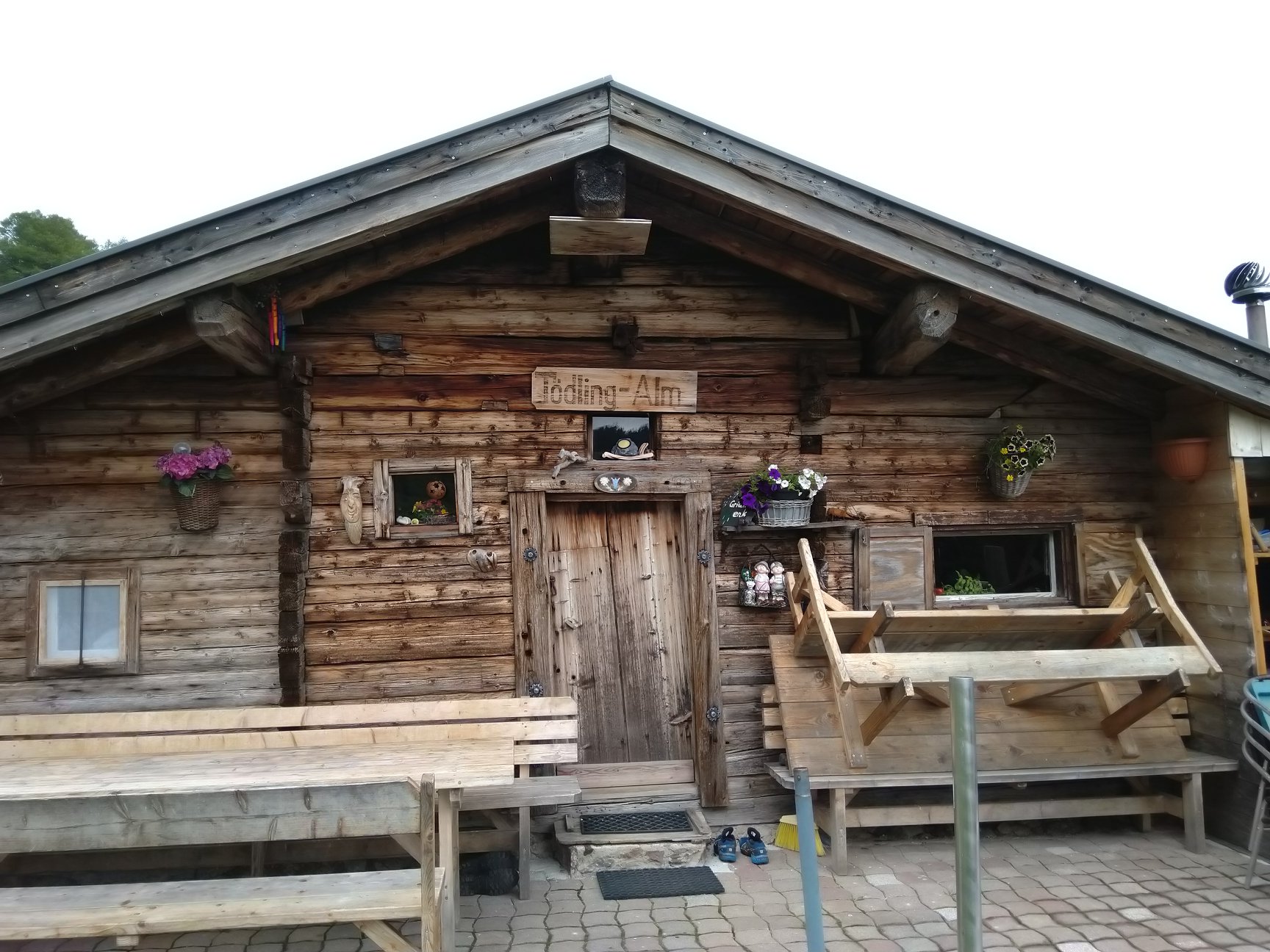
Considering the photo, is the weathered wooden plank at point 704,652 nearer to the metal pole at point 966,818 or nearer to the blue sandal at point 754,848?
the blue sandal at point 754,848

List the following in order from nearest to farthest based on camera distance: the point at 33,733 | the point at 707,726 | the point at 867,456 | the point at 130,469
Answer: the point at 33,733 → the point at 130,469 → the point at 707,726 → the point at 867,456

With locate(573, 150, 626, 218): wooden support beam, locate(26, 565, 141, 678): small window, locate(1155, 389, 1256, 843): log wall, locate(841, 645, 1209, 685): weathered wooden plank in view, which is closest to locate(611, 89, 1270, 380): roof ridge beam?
locate(573, 150, 626, 218): wooden support beam

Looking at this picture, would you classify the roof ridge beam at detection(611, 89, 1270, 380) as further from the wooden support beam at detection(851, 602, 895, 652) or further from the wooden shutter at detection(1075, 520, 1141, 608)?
the wooden support beam at detection(851, 602, 895, 652)

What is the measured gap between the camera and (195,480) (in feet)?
15.8

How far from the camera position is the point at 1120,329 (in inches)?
195

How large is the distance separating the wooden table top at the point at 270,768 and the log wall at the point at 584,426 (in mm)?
706

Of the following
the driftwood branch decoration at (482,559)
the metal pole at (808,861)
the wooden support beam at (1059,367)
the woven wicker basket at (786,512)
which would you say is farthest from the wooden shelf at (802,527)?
the metal pole at (808,861)

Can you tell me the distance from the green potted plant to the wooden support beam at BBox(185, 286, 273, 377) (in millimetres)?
4791

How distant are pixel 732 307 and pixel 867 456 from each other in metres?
1.40

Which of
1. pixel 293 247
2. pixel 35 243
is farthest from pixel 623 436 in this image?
pixel 35 243

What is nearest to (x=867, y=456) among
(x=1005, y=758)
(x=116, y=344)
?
(x=1005, y=758)

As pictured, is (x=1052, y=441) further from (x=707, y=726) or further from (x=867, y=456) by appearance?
(x=707, y=726)

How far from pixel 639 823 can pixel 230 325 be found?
3789 mm

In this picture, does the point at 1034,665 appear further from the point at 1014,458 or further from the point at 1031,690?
the point at 1014,458
